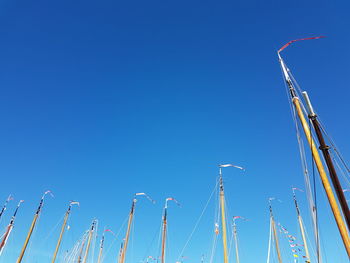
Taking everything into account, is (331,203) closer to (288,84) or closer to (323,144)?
(323,144)

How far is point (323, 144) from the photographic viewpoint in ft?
36.1

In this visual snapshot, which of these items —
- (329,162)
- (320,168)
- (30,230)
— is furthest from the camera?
(30,230)

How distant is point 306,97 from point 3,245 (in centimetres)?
5327

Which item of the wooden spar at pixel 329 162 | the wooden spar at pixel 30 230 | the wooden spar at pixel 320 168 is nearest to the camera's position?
the wooden spar at pixel 329 162

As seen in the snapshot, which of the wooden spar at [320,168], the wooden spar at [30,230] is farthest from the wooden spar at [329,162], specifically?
the wooden spar at [30,230]

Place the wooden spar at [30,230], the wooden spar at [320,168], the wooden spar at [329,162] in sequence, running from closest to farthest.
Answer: the wooden spar at [329,162] → the wooden spar at [320,168] → the wooden spar at [30,230]

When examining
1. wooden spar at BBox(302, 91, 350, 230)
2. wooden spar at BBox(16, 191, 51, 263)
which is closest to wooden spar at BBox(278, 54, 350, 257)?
wooden spar at BBox(302, 91, 350, 230)

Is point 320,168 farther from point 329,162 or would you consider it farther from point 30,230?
point 30,230

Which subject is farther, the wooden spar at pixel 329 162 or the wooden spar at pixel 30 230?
the wooden spar at pixel 30 230

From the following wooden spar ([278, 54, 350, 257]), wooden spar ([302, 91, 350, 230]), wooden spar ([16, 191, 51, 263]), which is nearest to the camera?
wooden spar ([302, 91, 350, 230])

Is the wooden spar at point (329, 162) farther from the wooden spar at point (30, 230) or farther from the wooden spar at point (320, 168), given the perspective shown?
the wooden spar at point (30, 230)

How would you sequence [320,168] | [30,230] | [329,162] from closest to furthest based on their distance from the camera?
[329,162] → [320,168] → [30,230]

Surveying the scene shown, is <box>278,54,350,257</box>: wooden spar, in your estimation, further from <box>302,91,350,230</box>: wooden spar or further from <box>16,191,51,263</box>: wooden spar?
<box>16,191,51,263</box>: wooden spar

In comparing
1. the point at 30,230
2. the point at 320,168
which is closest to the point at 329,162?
the point at 320,168
